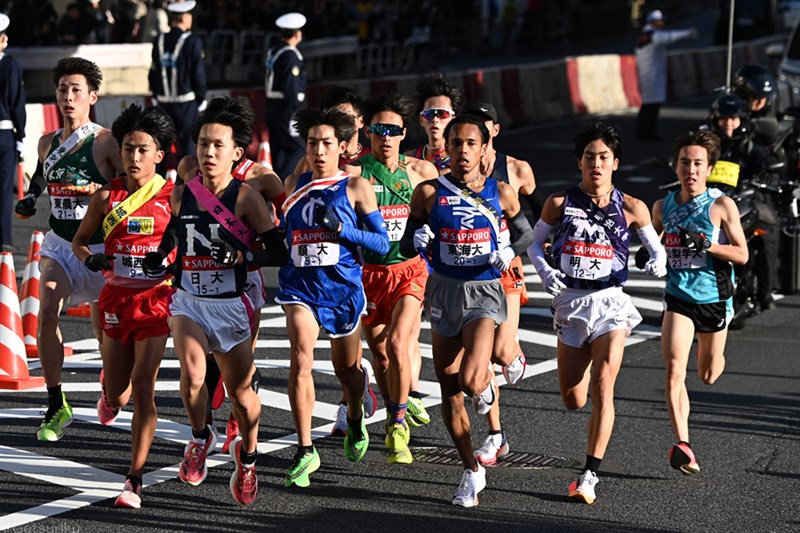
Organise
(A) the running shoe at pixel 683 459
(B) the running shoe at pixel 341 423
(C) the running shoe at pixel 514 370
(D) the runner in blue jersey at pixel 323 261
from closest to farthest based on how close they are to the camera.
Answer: (D) the runner in blue jersey at pixel 323 261 → (A) the running shoe at pixel 683 459 → (B) the running shoe at pixel 341 423 → (C) the running shoe at pixel 514 370

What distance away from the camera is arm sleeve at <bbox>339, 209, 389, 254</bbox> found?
883 centimetres

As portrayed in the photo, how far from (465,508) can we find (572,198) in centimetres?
186

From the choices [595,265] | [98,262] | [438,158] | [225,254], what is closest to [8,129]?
[438,158]

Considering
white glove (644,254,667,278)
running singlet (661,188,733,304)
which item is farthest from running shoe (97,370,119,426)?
running singlet (661,188,733,304)

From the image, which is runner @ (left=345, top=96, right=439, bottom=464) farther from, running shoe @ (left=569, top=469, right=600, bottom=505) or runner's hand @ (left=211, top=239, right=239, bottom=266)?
runner's hand @ (left=211, top=239, right=239, bottom=266)

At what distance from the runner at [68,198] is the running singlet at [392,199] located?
1.63 m

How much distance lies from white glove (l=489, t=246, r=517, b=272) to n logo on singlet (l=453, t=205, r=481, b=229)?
23 cm

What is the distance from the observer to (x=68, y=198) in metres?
10.0

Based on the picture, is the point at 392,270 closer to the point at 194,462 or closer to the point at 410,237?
the point at 410,237

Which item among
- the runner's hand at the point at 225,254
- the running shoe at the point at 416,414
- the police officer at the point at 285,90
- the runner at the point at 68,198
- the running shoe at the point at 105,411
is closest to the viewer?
the runner's hand at the point at 225,254

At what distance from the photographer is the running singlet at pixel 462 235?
28.6 feet

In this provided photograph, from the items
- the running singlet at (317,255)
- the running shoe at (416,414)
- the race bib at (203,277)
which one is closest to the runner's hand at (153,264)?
the race bib at (203,277)

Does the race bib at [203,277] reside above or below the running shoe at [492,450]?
above

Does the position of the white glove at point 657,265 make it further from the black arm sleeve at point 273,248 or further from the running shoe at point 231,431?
the running shoe at point 231,431
